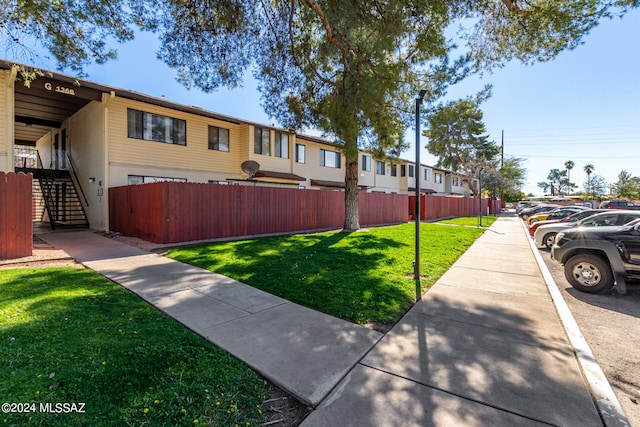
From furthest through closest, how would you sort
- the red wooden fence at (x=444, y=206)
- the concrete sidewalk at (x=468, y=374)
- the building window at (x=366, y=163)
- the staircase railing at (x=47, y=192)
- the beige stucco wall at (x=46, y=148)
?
the building window at (x=366, y=163) < the red wooden fence at (x=444, y=206) < the beige stucco wall at (x=46, y=148) < the staircase railing at (x=47, y=192) < the concrete sidewalk at (x=468, y=374)

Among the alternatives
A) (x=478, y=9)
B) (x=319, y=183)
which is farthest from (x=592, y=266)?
(x=319, y=183)

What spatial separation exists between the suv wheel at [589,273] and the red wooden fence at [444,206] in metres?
17.3

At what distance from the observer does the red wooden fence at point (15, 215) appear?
7.68m

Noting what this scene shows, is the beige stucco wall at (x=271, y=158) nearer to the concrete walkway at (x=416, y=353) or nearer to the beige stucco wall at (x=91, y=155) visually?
the beige stucco wall at (x=91, y=155)

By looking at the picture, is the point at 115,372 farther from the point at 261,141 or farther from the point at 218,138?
the point at 261,141

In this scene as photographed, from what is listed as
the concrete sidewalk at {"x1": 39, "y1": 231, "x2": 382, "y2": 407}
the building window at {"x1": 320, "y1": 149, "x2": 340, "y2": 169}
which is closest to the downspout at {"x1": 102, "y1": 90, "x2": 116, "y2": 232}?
the concrete sidewalk at {"x1": 39, "y1": 231, "x2": 382, "y2": 407}

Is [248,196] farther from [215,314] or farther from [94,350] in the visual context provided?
[94,350]

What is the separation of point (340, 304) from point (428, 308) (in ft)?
4.59

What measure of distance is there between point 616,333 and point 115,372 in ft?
19.9

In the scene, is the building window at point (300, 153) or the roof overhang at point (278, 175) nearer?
the roof overhang at point (278, 175)

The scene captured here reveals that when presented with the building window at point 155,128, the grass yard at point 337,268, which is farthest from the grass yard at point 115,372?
the building window at point 155,128

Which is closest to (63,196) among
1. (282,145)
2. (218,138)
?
(218,138)

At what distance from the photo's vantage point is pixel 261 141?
18359 mm

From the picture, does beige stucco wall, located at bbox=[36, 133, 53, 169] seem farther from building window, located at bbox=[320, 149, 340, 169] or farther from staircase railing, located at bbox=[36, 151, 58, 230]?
building window, located at bbox=[320, 149, 340, 169]
